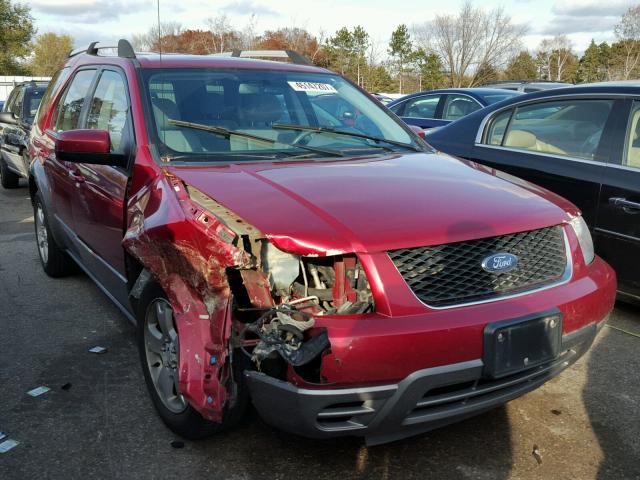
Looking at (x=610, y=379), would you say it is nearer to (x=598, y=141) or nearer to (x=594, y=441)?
(x=594, y=441)

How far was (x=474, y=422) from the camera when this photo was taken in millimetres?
3100

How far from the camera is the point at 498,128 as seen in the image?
17.2 feet

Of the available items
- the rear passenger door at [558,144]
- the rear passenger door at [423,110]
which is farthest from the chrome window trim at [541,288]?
the rear passenger door at [423,110]

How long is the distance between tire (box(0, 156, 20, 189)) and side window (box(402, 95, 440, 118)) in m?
6.52

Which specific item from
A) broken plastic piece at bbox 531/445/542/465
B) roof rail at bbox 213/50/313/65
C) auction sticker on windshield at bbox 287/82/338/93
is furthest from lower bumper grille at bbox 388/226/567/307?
roof rail at bbox 213/50/313/65

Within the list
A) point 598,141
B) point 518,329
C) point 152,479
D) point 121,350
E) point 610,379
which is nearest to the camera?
point 518,329

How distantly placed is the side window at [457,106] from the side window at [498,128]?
395 cm

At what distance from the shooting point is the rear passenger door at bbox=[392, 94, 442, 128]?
32.5 ft

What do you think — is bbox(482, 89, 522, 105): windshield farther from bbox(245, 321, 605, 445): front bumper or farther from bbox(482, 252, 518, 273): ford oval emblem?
bbox(245, 321, 605, 445): front bumper

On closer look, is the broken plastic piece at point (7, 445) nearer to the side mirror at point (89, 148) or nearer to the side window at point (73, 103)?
the side mirror at point (89, 148)

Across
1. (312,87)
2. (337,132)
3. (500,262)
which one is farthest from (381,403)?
(312,87)

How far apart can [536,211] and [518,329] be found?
616 millimetres

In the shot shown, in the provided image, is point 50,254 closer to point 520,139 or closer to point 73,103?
point 73,103

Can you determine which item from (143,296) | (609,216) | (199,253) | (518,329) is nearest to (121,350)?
(143,296)
